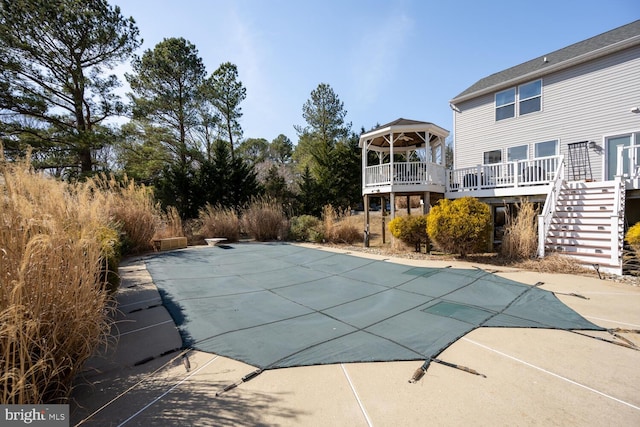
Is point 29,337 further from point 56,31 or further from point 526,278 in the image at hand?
point 56,31

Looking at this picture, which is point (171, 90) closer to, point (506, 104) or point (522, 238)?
point (506, 104)

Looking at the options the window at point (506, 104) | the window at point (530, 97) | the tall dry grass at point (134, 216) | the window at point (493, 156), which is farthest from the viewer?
A: the window at point (493, 156)

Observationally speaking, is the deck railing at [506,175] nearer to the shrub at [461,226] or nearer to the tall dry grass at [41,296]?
the shrub at [461,226]

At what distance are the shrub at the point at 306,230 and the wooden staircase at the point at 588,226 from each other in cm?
674

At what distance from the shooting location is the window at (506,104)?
34.6 feet

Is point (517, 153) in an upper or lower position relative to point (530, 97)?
lower

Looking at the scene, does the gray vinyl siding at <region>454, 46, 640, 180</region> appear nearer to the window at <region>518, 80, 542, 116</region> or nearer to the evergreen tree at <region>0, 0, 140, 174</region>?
the window at <region>518, 80, 542, 116</region>

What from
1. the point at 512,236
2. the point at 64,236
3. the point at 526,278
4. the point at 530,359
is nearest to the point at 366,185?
the point at 512,236

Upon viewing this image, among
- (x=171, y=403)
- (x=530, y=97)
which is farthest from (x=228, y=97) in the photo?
(x=171, y=403)

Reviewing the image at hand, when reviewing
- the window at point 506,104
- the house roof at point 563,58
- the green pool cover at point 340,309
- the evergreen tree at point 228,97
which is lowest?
the green pool cover at point 340,309

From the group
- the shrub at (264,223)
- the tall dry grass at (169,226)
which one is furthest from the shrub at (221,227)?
the tall dry grass at (169,226)

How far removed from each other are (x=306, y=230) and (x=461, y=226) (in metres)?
5.78

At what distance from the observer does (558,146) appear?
9391 millimetres

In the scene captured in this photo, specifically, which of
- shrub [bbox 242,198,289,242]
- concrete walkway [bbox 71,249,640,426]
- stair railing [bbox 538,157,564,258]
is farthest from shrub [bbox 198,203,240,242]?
stair railing [bbox 538,157,564,258]
